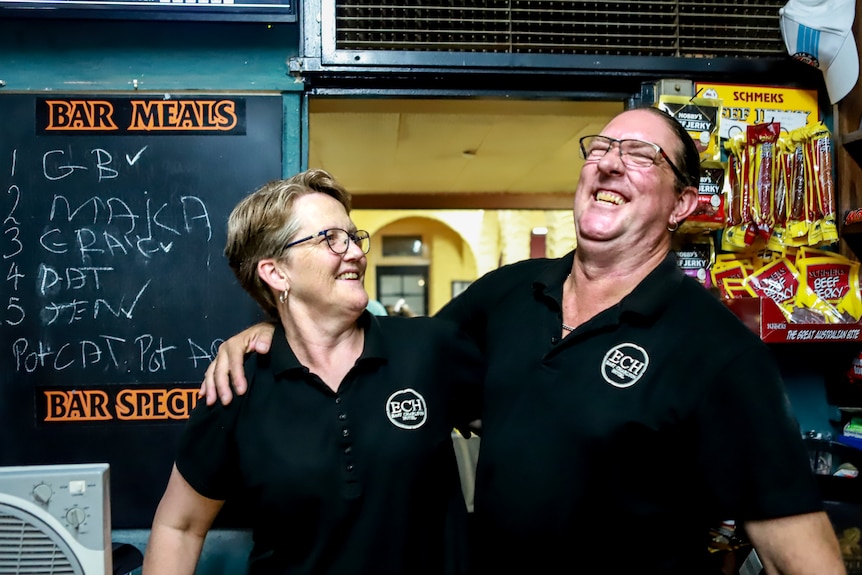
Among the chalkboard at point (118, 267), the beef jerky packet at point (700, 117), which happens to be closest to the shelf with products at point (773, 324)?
the beef jerky packet at point (700, 117)

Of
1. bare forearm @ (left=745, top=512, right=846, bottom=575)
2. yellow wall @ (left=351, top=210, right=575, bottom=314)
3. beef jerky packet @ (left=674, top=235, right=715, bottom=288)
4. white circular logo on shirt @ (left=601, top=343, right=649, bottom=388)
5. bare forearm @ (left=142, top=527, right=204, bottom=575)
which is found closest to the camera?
bare forearm @ (left=745, top=512, right=846, bottom=575)

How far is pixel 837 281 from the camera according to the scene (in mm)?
2020

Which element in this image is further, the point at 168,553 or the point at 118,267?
the point at 118,267

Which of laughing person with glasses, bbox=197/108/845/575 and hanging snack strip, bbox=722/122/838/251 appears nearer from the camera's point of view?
laughing person with glasses, bbox=197/108/845/575

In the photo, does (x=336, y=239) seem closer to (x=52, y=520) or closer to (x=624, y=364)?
(x=624, y=364)

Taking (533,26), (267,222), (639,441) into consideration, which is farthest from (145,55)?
(639,441)

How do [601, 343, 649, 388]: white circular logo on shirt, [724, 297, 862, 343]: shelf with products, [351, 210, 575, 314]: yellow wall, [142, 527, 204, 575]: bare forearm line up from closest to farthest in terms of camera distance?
1. [601, 343, 649, 388]: white circular logo on shirt
2. [142, 527, 204, 575]: bare forearm
3. [724, 297, 862, 343]: shelf with products
4. [351, 210, 575, 314]: yellow wall

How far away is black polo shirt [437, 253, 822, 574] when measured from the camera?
1092mm

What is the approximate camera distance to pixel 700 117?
1.97 meters

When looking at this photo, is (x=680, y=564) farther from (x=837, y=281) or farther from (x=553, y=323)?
(x=837, y=281)

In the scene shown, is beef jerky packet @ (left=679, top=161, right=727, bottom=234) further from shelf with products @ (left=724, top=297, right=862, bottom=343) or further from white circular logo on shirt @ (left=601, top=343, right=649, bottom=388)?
white circular logo on shirt @ (left=601, top=343, right=649, bottom=388)

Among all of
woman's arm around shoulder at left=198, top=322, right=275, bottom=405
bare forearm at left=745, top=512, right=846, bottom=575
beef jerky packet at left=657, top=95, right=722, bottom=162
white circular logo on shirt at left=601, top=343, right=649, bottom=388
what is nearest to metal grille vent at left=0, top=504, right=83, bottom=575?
woman's arm around shoulder at left=198, top=322, right=275, bottom=405

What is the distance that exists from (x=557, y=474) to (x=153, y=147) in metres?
1.66

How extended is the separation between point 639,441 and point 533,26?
1.49 m
